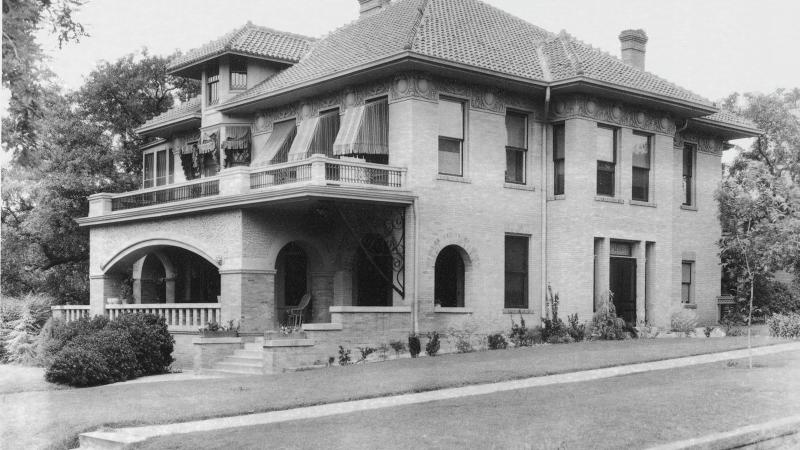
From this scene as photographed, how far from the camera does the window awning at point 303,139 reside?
26.4 metres

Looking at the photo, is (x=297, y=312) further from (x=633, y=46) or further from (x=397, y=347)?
(x=633, y=46)

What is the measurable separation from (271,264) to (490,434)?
14.0 m

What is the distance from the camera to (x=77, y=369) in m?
20.7

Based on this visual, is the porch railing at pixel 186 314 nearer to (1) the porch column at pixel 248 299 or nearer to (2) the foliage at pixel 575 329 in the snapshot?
(1) the porch column at pixel 248 299

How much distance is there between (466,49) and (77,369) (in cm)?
1316

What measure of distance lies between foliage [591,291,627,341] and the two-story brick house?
1.68 ft

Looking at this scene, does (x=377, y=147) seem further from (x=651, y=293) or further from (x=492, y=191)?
(x=651, y=293)

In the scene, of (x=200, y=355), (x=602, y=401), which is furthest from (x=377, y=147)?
(x=602, y=401)

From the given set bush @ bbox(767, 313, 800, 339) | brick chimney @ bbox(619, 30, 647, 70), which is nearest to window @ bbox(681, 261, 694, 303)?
bush @ bbox(767, 313, 800, 339)

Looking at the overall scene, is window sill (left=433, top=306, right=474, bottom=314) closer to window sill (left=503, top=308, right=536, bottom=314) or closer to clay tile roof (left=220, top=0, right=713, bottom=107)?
window sill (left=503, top=308, right=536, bottom=314)

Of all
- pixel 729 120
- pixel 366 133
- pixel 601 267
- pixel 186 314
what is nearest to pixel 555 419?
pixel 366 133

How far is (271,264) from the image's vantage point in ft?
82.8

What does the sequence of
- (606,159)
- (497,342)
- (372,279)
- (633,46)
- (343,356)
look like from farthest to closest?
1. (633,46)
2. (606,159)
3. (372,279)
4. (497,342)
5. (343,356)

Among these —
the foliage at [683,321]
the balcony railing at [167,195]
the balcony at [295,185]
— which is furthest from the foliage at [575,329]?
the balcony railing at [167,195]
